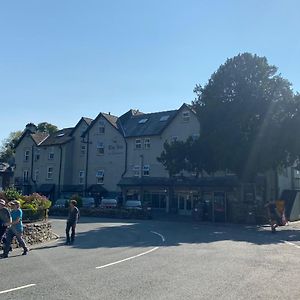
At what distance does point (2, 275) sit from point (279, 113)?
28.2 metres

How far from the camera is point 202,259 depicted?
13.1 metres

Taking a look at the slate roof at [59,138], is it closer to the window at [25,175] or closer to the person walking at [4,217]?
the window at [25,175]

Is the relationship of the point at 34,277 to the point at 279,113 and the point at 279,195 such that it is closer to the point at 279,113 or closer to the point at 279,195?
the point at 279,113

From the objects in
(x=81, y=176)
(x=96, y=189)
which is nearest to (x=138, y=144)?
(x=96, y=189)

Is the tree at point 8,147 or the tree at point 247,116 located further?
the tree at point 8,147

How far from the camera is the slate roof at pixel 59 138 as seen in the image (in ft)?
185

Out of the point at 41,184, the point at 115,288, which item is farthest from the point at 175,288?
the point at 41,184

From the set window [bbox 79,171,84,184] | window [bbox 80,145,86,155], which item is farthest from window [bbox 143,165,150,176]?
window [bbox 80,145,86,155]

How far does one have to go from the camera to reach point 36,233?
17625 mm

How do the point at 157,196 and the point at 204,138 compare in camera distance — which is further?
the point at 157,196

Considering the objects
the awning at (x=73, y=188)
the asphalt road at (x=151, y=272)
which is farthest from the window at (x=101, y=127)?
the asphalt road at (x=151, y=272)

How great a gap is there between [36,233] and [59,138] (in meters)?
41.6

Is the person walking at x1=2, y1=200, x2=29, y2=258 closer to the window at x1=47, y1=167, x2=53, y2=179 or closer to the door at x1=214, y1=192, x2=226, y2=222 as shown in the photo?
the door at x1=214, y1=192, x2=226, y2=222

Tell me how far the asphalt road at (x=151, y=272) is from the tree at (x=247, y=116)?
55.0 feet
